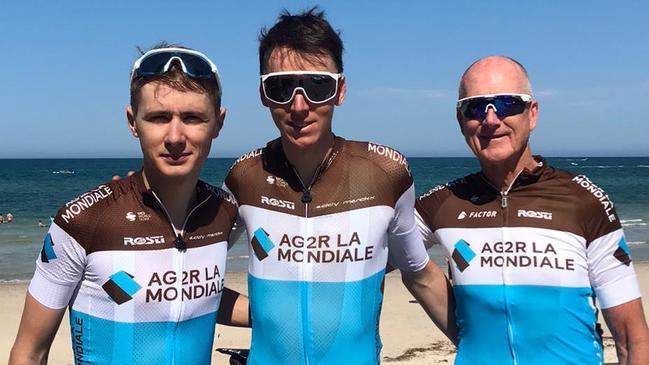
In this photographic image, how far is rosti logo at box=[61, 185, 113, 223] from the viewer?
265cm

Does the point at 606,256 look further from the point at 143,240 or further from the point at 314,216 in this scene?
the point at 143,240

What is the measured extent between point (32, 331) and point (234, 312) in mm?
1083

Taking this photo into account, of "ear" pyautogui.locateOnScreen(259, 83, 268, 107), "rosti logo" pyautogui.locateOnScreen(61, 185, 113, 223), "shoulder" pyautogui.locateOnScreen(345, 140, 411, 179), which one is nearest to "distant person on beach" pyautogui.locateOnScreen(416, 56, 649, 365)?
"shoulder" pyautogui.locateOnScreen(345, 140, 411, 179)

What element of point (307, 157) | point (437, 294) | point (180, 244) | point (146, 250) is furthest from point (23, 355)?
point (437, 294)

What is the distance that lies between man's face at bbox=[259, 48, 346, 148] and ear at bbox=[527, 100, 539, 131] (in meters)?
1.08

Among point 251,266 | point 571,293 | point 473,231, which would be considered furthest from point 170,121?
point 571,293

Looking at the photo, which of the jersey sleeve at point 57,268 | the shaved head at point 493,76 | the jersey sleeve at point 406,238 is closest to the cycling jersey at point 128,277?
the jersey sleeve at point 57,268

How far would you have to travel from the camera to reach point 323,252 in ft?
9.98

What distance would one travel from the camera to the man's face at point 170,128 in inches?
106

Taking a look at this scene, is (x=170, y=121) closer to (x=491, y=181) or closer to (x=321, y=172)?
(x=321, y=172)

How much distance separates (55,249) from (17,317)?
9402 mm

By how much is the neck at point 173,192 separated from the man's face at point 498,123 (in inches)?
57.6

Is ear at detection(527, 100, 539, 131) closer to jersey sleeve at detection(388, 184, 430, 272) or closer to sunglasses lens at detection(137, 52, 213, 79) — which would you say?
jersey sleeve at detection(388, 184, 430, 272)

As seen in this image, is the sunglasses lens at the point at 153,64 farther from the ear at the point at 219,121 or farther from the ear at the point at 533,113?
the ear at the point at 533,113
